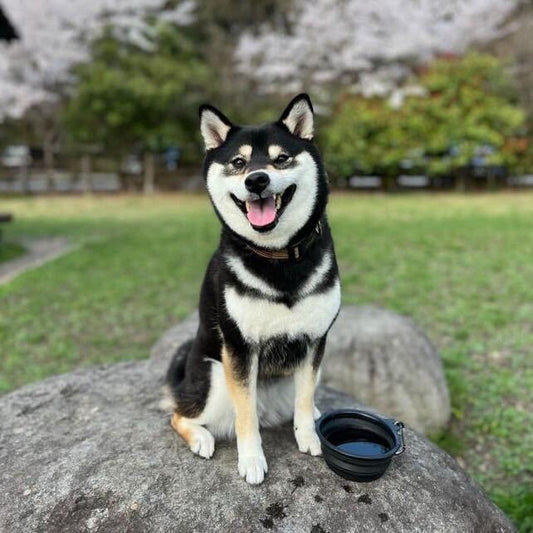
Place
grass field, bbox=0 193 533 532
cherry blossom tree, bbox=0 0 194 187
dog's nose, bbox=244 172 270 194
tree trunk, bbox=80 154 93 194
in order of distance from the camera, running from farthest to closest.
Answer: tree trunk, bbox=80 154 93 194, cherry blossom tree, bbox=0 0 194 187, grass field, bbox=0 193 533 532, dog's nose, bbox=244 172 270 194

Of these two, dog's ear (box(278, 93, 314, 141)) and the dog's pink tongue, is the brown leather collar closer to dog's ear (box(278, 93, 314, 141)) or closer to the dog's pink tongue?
the dog's pink tongue

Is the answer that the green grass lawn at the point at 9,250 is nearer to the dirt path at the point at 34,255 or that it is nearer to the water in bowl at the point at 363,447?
the dirt path at the point at 34,255

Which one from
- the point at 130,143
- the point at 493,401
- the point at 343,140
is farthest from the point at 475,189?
the point at 493,401

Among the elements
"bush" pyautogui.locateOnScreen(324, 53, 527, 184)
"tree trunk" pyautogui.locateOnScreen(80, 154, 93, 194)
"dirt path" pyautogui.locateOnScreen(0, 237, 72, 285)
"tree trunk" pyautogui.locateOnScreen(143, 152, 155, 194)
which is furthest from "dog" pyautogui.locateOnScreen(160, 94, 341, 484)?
"tree trunk" pyautogui.locateOnScreen(80, 154, 93, 194)

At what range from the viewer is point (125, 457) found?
2305mm

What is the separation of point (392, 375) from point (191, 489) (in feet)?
7.05

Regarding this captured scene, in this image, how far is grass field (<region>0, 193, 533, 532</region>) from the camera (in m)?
3.91

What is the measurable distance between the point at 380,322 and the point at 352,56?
64.6 ft

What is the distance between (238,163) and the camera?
214 centimetres

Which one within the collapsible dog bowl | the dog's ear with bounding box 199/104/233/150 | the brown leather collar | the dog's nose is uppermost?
the dog's ear with bounding box 199/104/233/150

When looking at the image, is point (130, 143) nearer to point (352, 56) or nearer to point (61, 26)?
point (61, 26)

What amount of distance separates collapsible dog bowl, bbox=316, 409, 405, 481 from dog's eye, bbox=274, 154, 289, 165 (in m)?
1.20

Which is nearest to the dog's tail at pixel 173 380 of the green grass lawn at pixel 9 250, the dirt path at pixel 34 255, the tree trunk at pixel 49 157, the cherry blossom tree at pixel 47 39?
the dirt path at pixel 34 255

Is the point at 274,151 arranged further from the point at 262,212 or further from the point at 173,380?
the point at 173,380
